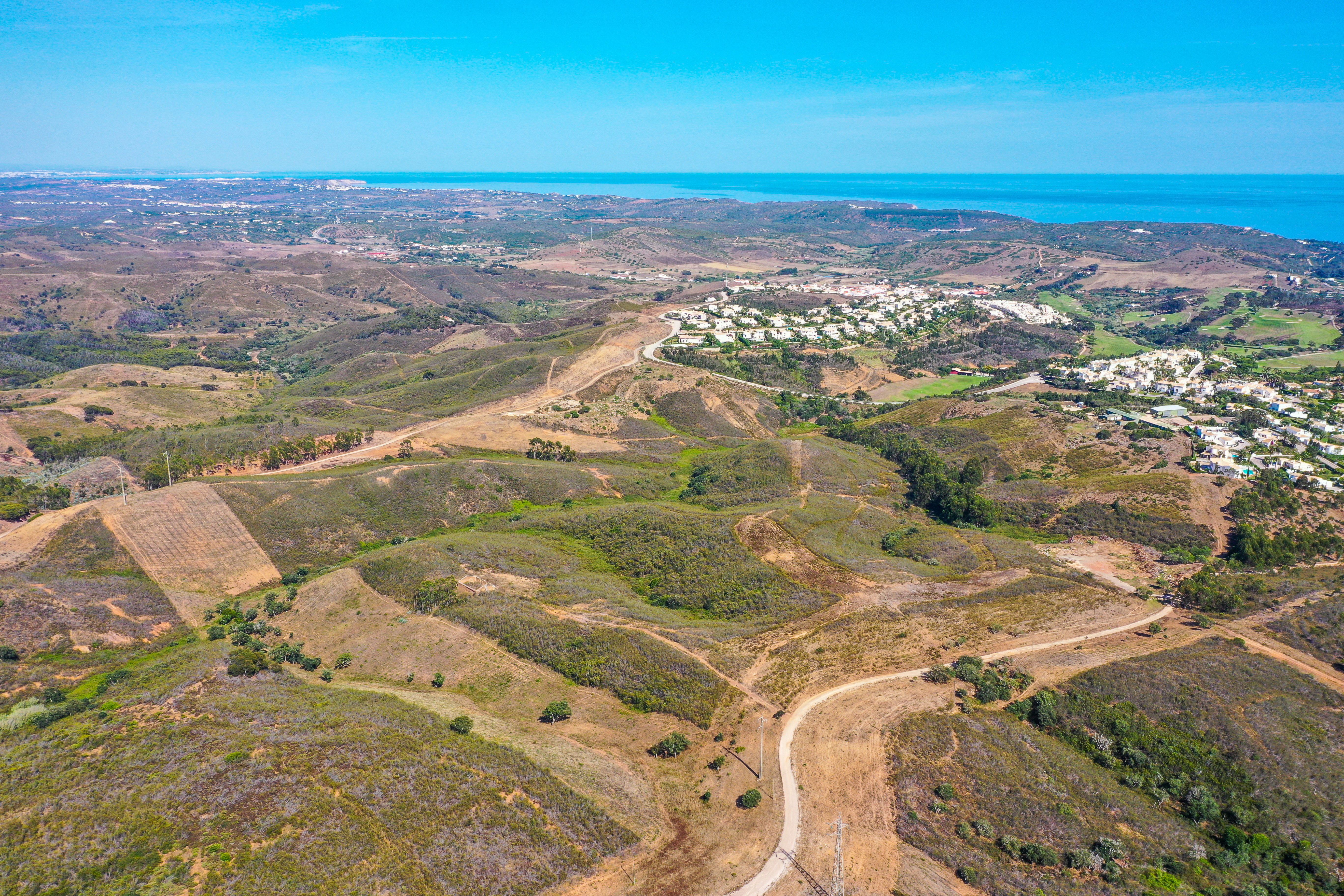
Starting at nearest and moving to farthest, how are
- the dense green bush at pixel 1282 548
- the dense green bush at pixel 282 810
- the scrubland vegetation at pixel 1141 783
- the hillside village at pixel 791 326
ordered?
the dense green bush at pixel 282 810
the scrubland vegetation at pixel 1141 783
the dense green bush at pixel 1282 548
the hillside village at pixel 791 326

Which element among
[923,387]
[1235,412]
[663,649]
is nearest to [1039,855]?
[663,649]

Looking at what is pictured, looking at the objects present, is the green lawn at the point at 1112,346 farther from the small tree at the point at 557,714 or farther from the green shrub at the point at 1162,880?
the small tree at the point at 557,714

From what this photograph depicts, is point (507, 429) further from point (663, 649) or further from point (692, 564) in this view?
point (663, 649)

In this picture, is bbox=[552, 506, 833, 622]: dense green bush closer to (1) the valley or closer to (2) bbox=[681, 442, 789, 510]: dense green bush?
(1) the valley

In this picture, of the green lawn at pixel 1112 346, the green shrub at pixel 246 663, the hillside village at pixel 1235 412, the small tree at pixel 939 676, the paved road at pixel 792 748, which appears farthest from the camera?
the green lawn at pixel 1112 346

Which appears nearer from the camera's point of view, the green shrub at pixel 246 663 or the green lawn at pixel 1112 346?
the green shrub at pixel 246 663

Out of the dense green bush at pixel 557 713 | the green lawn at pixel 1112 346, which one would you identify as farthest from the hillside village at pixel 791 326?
the dense green bush at pixel 557 713
